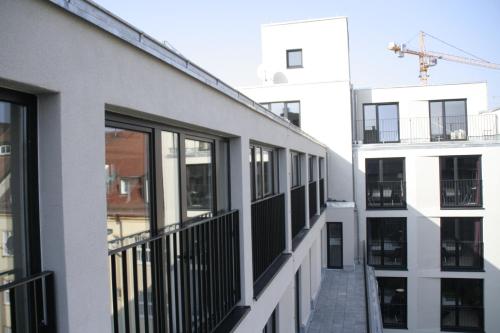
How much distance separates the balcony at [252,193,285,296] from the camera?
583 centimetres

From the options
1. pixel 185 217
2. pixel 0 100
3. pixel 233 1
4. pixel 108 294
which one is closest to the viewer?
pixel 0 100

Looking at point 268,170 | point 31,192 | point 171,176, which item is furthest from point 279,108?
point 31,192

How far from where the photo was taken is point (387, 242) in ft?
56.5

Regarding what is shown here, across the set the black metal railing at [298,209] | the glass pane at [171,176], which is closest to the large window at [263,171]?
the black metal railing at [298,209]

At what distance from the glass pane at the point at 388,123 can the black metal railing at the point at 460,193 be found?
3068mm

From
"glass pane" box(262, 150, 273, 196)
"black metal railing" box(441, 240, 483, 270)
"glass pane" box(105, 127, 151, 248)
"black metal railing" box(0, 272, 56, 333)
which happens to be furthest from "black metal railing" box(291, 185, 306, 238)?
"black metal railing" box(441, 240, 483, 270)

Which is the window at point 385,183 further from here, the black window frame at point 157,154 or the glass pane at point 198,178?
the black window frame at point 157,154

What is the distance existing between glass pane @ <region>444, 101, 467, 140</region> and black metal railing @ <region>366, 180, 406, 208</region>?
379 centimetres

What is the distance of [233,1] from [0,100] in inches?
226

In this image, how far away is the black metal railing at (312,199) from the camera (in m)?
12.1

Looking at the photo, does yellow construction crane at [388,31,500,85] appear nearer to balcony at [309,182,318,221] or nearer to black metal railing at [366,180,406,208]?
black metal railing at [366,180,406,208]

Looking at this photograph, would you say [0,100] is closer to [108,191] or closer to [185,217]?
[108,191]

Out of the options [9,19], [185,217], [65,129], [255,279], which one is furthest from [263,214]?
[9,19]

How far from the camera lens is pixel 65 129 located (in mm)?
2061
